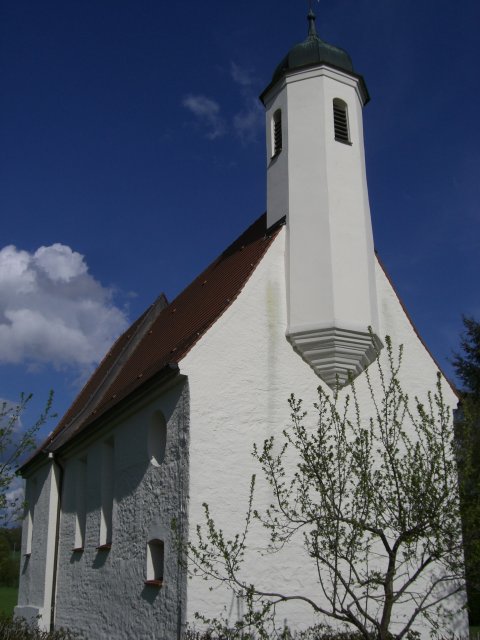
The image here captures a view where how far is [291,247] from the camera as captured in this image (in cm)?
1303

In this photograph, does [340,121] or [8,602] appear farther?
[8,602]

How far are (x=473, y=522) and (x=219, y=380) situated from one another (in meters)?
5.13

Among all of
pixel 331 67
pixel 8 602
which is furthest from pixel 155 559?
pixel 8 602

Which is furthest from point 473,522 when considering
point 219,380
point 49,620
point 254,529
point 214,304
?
point 49,620

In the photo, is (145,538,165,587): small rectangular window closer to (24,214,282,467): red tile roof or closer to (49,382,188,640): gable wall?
(49,382,188,640): gable wall

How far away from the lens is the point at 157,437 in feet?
40.3

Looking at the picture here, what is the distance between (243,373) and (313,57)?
7347mm

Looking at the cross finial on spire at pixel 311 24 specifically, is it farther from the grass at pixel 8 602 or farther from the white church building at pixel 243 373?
the grass at pixel 8 602

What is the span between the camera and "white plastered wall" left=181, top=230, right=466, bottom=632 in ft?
34.1

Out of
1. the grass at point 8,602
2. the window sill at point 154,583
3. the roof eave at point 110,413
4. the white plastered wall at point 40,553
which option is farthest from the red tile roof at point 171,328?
the grass at point 8,602

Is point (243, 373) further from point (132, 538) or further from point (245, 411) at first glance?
point (132, 538)

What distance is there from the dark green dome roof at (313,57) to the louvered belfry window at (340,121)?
804mm

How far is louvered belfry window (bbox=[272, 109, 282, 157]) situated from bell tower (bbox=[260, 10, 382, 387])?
0.02 m

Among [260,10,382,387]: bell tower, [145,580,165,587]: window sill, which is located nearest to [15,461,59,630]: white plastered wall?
[145,580,165,587]: window sill
